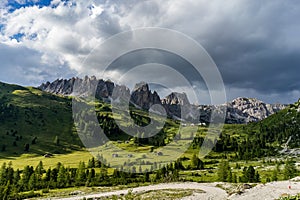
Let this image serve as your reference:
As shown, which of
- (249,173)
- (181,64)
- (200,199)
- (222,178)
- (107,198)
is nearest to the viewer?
(181,64)

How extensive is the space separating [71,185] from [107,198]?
39338 mm

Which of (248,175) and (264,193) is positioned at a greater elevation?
(248,175)

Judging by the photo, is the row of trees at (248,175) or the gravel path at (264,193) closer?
the gravel path at (264,193)

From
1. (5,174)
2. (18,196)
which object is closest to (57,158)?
(5,174)

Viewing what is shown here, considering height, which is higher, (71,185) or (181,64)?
(181,64)

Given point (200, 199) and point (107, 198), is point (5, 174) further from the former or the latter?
point (200, 199)

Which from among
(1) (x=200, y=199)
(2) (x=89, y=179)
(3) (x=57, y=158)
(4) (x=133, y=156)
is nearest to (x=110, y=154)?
(4) (x=133, y=156)

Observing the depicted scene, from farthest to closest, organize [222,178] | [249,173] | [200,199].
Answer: [222,178], [249,173], [200,199]

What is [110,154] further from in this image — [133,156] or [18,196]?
[18,196]

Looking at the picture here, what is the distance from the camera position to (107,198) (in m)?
70.5

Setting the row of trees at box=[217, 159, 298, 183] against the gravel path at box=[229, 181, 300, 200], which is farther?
the row of trees at box=[217, 159, 298, 183]

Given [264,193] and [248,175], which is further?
[248,175]

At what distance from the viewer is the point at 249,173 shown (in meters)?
95.5

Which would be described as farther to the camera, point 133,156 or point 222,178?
point 133,156
